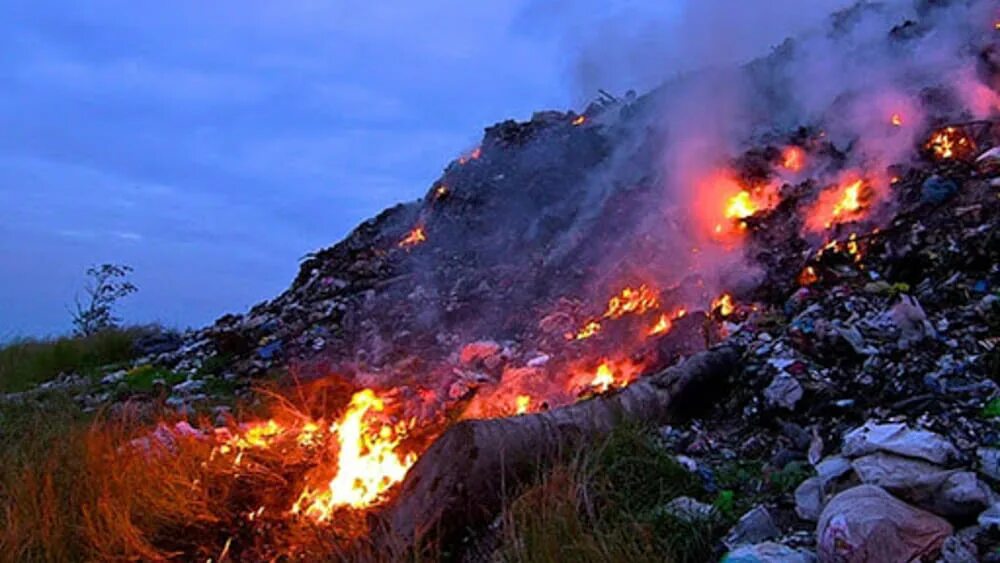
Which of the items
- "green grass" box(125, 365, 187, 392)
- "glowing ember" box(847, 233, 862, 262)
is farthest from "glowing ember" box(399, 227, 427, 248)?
"glowing ember" box(847, 233, 862, 262)

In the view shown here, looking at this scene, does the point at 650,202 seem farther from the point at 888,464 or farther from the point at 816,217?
the point at 888,464

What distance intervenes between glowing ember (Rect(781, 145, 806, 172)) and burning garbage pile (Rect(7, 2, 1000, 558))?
0.11 feet

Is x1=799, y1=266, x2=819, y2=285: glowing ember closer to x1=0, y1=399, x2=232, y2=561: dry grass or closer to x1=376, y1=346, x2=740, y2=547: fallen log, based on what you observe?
x1=376, y1=346, x2=740, y2=547: fallen log

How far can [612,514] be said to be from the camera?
3.35 metres

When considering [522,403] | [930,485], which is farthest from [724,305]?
[930,485]

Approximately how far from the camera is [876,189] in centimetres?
715

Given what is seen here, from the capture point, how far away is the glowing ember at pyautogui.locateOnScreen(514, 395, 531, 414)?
598 cm

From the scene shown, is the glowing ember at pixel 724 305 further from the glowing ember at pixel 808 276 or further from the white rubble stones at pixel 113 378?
the white rubble stones at pixel 113 378

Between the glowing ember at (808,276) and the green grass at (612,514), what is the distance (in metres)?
2.91

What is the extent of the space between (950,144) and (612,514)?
5.51 m

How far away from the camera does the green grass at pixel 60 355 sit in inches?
416

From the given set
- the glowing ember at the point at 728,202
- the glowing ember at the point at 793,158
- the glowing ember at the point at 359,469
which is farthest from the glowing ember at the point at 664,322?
the glowing ember at the point at 359,469

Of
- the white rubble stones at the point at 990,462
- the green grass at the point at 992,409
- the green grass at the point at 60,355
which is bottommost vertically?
the white rubble stones at the point at 990,462

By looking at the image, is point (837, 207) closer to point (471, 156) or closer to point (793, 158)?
point (793, 158)
